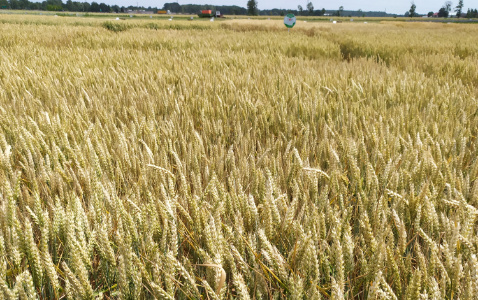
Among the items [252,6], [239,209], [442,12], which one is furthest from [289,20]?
[442,12]

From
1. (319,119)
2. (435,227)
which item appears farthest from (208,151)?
(435,227)

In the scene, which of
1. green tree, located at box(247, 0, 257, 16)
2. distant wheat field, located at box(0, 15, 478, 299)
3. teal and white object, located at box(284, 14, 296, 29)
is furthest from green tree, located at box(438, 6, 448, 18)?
distant wheat field, located at box(0, 15, 478, 299)

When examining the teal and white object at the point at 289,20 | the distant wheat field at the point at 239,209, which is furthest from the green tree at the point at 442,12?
the distant wheat field at the point at 239,209

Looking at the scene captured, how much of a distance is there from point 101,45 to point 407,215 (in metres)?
Answer: 5.63

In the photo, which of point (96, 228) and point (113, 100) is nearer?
point (96, 228)

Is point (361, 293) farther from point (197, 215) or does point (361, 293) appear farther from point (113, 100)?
point (113, 100)

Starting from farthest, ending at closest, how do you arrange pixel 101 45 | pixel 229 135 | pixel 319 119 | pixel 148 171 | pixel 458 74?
1. pixel 101 45
2. pixel 458 74
3. pixel 319 119
4. pixel 229 135
5. pixel 148 171

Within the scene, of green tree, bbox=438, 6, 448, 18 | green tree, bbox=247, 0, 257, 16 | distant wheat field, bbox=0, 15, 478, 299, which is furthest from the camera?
green tree, bbox=438, 6, 448, 18

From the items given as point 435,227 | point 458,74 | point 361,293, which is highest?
point 458,74

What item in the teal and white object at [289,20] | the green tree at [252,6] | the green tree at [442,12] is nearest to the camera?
the teal and white object at [289,20]

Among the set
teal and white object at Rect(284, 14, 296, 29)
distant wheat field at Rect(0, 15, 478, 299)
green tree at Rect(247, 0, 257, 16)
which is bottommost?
distant wheat field at Rect(0, 15, 478, 299)

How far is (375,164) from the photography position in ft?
3.33

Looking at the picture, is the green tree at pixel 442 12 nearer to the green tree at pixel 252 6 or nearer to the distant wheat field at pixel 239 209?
the green tree at pixel 252 6

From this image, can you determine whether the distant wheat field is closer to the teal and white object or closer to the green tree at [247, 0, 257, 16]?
the teal and white object
